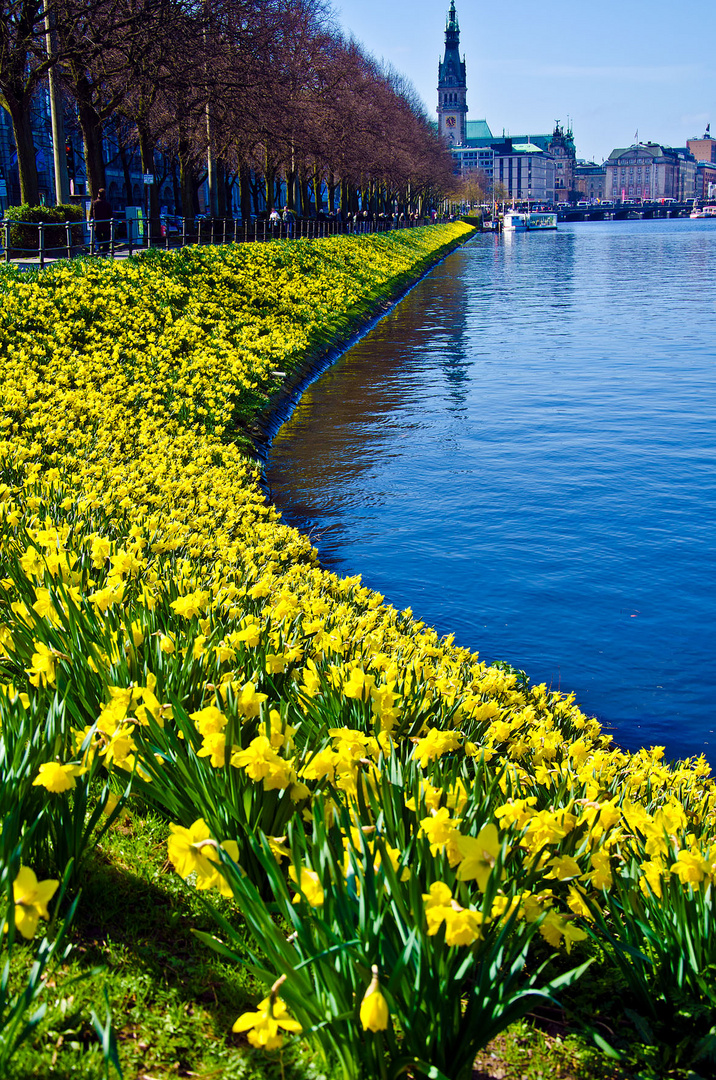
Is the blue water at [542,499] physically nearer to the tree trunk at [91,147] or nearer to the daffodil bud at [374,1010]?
the daffodil bud at [374,1010]

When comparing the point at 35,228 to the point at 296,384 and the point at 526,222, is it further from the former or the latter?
the point at 526,222

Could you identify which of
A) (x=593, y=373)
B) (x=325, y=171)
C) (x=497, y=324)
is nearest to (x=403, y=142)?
(x=325, y=171)

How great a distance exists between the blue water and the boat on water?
125015 millimetres

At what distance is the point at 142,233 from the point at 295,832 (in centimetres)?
2875

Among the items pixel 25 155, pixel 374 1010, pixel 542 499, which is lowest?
pixel 542 499

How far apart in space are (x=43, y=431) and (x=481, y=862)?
25.1ft

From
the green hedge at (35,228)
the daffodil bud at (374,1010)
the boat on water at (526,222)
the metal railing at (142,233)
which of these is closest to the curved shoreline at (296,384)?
the metal railing at (142,233)

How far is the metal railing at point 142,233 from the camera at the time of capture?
20.5 meters

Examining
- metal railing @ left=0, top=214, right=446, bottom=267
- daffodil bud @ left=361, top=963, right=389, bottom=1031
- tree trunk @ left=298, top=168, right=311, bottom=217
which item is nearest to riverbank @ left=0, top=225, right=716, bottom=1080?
daffodil bud @ left=361, top=963, right=389, bottom=1031

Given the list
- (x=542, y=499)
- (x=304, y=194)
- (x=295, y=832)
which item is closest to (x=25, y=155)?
(x=542, y=499)

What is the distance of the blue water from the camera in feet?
26.9

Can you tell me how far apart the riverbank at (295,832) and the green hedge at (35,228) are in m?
17.5

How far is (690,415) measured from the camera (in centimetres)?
1725

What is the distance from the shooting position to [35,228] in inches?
888
